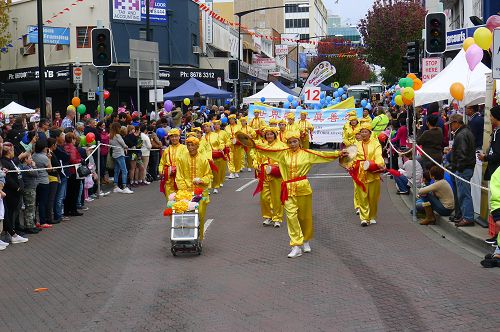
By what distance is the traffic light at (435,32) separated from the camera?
64.5 ft

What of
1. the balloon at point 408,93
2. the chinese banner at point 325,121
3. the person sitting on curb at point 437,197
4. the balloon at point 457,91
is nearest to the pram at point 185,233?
the person sitting on curb at point 437,197

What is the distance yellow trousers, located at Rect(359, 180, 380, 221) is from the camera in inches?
538

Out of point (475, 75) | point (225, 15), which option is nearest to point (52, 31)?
point (475, 75)

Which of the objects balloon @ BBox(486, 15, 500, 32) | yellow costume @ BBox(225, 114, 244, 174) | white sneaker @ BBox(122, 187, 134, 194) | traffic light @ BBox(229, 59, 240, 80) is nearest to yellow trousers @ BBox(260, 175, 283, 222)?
balloon @ BBox(486, 15, 500, 32)

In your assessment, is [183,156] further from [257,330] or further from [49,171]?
[257,330]

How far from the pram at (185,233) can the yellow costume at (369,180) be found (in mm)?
3761

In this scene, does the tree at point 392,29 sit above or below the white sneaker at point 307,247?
above

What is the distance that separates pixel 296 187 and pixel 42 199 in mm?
5510

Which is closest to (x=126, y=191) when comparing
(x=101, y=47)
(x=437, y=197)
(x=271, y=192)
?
(x=101, y=47)

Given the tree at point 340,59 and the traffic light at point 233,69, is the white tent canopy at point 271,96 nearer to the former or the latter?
the traffic light at point 233,69

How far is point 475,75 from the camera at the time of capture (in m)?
16.5

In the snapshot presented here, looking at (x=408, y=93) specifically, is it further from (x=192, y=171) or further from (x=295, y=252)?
(x=295, y=252)

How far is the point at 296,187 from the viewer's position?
11.0 metres

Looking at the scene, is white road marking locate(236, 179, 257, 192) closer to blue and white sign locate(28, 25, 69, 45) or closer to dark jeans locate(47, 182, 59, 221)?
dark jeans locate(47, 182, 59, 221)
